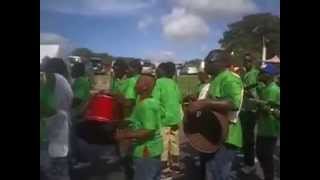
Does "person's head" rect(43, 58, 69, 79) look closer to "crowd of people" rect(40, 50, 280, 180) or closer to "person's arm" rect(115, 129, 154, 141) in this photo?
"crowd of people" rect(40, 50, 280, 180)

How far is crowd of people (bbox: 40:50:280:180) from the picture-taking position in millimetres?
6996

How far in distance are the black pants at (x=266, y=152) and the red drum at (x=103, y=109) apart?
31.3 inches

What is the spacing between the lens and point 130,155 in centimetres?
701

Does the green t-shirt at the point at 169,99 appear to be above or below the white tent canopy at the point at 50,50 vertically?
below

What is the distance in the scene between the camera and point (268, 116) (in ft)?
22.9

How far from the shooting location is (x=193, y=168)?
23.0 feet

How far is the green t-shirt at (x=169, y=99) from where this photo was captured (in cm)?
700

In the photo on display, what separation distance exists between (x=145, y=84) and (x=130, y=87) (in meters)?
0.08

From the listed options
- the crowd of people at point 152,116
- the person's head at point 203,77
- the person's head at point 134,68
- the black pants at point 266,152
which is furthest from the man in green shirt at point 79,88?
the black pants at point 266,152

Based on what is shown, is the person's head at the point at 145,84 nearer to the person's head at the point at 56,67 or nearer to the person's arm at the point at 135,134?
the person's arm at the point at 135,134
